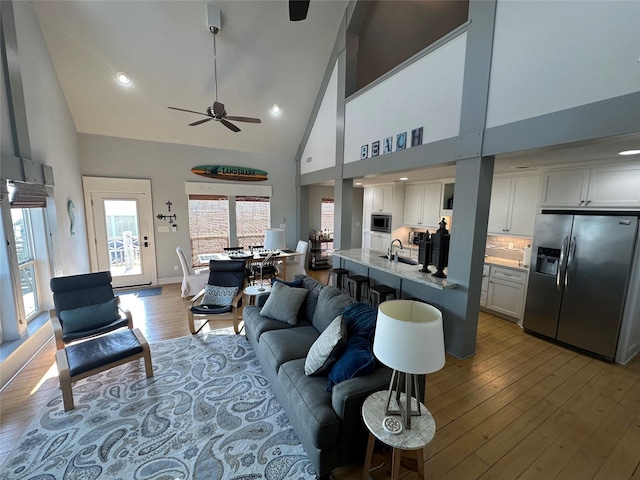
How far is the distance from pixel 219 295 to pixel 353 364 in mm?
2594

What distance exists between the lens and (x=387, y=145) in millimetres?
3982

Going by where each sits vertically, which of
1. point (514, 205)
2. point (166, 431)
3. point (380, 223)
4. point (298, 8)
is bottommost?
point (166, 431)

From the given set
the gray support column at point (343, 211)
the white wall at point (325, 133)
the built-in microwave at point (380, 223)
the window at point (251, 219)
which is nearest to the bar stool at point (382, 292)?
the gray support column at point (343, 211)

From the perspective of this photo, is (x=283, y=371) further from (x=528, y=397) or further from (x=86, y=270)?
(x=86, y=270)

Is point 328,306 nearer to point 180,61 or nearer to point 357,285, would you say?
point 357,285

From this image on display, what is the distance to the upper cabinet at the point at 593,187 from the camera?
3.03 meters

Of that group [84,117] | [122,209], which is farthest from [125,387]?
[84,117]

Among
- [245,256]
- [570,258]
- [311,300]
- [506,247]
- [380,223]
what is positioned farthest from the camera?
[380,223]

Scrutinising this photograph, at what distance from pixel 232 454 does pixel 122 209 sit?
5503 millimetres

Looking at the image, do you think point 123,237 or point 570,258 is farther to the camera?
point 123,237

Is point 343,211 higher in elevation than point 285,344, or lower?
higher

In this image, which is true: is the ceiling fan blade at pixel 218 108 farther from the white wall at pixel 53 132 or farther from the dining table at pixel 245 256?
the dining table at pixel 245 256

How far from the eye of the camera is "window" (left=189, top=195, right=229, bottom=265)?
245 inches

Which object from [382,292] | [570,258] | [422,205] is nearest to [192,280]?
[382,292]
